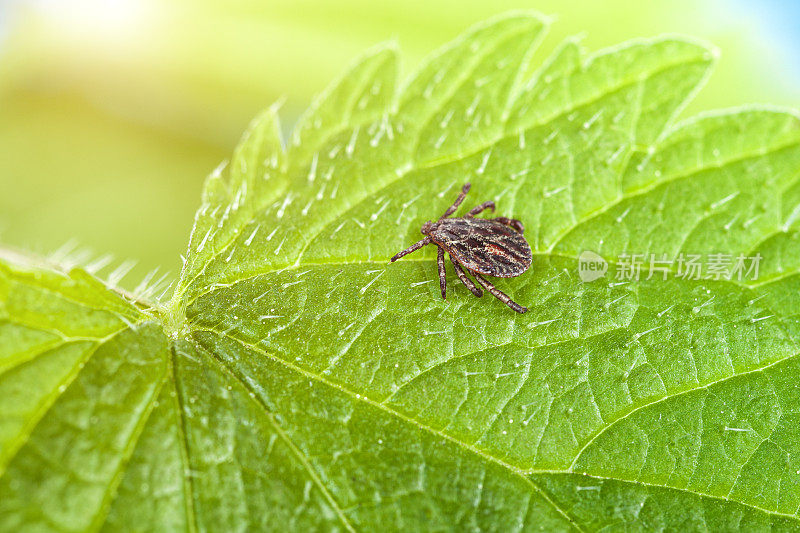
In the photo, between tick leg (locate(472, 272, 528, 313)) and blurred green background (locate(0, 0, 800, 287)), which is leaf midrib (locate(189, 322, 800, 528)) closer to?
tick leg (locate(472, 272, 528, 313))

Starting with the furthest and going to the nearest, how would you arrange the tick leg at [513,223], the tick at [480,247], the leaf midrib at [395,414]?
the tick leg at [513,223] → the tick at [480,247] → the leaf midrib at [395,414]

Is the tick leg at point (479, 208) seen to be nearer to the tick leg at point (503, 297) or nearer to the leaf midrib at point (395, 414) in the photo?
the tick leg at point (503, 297)

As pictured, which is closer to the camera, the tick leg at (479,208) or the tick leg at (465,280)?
the tick leg at (465,280)

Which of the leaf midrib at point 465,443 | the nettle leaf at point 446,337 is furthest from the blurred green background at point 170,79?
the leaf midrib at point 465,443

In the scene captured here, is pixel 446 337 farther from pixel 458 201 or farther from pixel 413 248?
pixel 458 201

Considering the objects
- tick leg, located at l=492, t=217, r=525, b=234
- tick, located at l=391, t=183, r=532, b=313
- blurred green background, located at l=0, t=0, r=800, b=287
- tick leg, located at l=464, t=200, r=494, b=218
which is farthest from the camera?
blurred green background, located at l=0, t=0, r=800, b=287

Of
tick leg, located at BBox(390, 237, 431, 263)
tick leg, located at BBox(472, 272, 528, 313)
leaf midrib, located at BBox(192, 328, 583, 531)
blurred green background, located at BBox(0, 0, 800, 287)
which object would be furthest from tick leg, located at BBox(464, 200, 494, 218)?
blurred green background, located at BBox(0, 0, 800, 287)

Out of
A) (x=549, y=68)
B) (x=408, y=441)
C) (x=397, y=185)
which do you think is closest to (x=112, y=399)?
(x=408, y=441)
